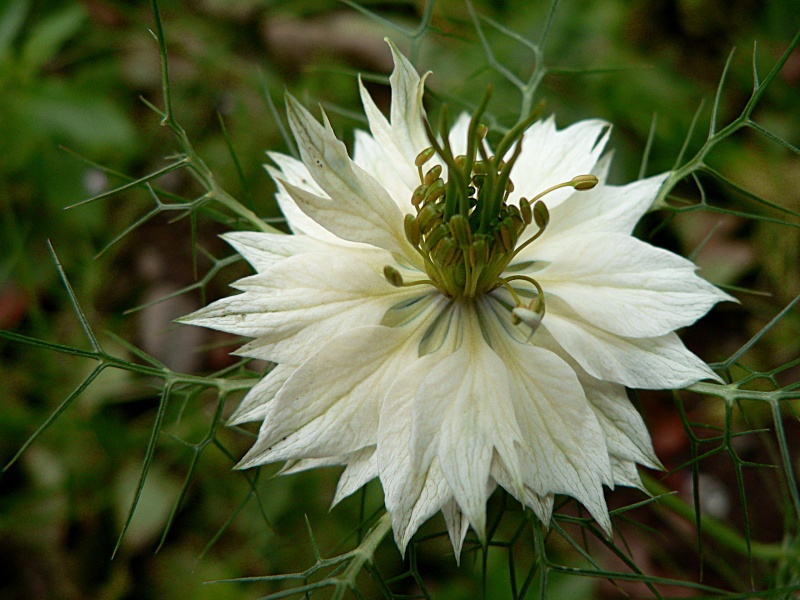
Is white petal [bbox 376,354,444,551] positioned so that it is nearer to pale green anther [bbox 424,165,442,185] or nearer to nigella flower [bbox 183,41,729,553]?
nigella flower [bbox 183,41,729,553]

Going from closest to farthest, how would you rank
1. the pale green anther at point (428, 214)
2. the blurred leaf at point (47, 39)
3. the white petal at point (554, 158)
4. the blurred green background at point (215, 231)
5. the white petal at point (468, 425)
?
the white petal at point (468, 425), the pale green anther at point (428, 214), the white petal at point (554, 158), the blurred green background at point (215, 231), the blurred leaf at point (47, 39)

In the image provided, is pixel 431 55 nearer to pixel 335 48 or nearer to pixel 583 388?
pixel 335 48

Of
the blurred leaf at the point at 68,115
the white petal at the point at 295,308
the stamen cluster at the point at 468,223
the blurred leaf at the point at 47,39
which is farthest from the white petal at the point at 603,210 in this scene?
the blurred leaf at the point at 47,39

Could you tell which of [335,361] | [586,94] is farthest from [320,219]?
[586,94]

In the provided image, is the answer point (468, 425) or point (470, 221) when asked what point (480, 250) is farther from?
point (468, 425)

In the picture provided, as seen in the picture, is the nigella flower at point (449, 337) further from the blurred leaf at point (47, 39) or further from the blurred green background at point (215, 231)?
the blurred leaf at point (47, 39)

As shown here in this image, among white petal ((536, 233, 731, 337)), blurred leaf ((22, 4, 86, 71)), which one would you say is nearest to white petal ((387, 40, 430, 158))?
white petal ((536, 233, 731, 337))
